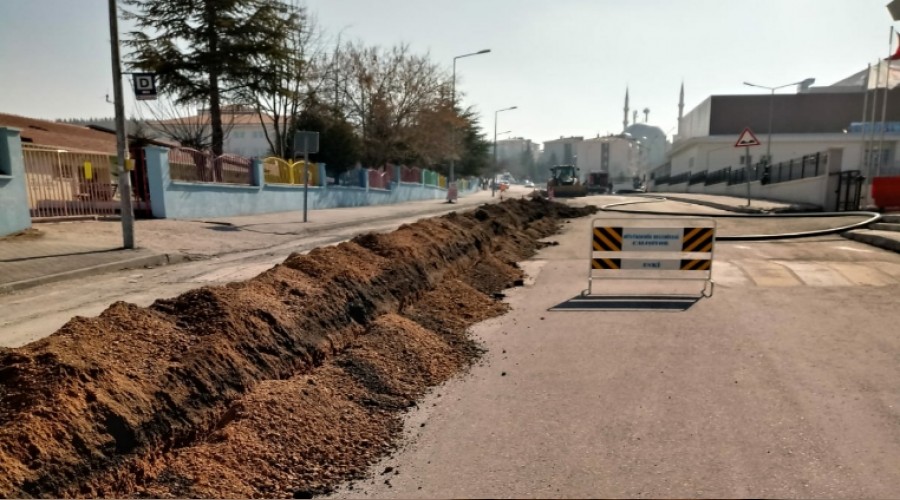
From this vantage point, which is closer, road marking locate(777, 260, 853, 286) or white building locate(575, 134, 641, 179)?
road marking locate(777, 260, 853, 286)

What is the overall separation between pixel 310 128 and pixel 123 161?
22.5 metres

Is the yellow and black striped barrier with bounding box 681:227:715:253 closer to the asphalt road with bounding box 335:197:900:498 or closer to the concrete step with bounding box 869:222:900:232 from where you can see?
the asphalt road with bounding box 335:197:900:498

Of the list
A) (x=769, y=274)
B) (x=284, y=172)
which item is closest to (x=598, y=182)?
(x=284, y=172)

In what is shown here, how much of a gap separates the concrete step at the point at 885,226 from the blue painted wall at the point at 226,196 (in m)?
19.5

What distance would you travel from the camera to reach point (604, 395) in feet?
13.8

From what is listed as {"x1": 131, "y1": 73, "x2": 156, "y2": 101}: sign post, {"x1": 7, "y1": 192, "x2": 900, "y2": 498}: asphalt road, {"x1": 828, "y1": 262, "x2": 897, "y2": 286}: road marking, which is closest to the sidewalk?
{"x1": 7, "y1": 192, "x2": 900, "y2": 498}: asphalt road

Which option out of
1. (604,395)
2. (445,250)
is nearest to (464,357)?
(604,395)

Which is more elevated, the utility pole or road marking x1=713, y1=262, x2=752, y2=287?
the utility pole

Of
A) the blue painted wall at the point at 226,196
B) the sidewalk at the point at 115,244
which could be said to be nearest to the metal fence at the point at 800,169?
the sidewalk at the point at 115,244

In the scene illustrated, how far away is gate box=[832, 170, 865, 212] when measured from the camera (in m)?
18.5

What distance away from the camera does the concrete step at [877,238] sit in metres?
10.7

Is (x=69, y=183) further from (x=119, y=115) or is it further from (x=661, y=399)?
(x=661, y=399)

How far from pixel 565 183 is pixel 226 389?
4046cm

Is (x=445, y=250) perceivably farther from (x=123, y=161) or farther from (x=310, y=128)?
(x=310, y=128)
